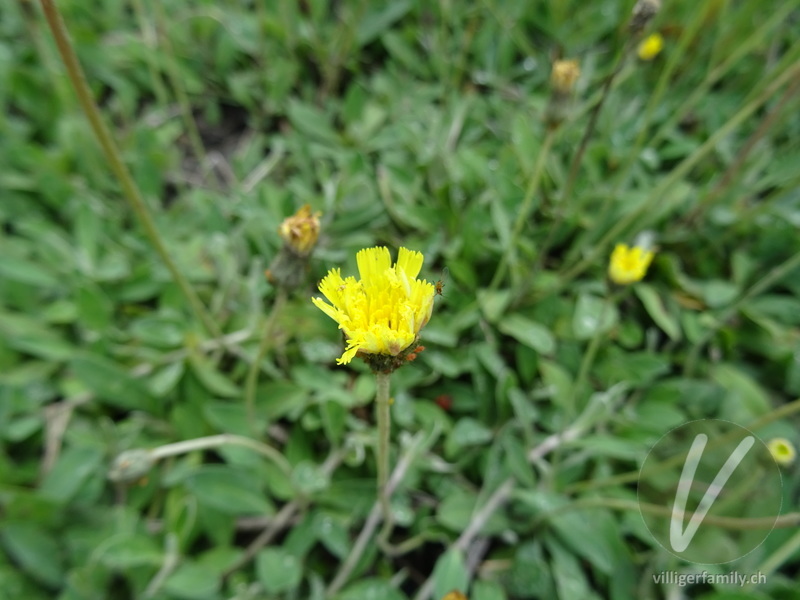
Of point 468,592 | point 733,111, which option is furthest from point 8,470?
point 733,111

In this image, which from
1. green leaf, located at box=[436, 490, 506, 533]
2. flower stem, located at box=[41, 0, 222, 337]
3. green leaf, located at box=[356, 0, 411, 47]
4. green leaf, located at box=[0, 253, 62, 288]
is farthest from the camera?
green leaf, located at box=[356, 0, 411, 47]

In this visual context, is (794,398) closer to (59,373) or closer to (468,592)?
(468,592)

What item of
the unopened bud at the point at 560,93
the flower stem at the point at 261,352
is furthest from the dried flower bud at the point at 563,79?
the flower stem at the point at 261,352

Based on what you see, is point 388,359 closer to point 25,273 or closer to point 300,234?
point 300,234

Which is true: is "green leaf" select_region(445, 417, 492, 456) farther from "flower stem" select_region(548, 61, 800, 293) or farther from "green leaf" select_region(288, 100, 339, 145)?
"green leaf" select_region(288, 100, 339, 145)

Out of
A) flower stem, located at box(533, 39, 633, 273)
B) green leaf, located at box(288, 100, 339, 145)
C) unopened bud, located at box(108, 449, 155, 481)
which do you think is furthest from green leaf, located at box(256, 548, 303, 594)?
green leaf, located at box(288, 100, 339, 145)

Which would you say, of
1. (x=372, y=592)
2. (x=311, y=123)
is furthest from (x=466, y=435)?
(x=311, y=123)

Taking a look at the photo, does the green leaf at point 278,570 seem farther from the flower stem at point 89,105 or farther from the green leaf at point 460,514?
the flower stem at point 89,105
